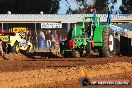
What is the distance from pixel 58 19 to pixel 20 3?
802 inches

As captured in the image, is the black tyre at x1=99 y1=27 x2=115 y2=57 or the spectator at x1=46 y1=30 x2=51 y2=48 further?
the spectator at x1=46 y1=30 x2=51 y2=48

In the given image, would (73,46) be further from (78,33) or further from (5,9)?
(5,9)

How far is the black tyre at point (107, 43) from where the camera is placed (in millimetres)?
21219

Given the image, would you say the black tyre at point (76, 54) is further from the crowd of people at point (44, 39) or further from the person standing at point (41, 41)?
the person standing at point (41, 41)

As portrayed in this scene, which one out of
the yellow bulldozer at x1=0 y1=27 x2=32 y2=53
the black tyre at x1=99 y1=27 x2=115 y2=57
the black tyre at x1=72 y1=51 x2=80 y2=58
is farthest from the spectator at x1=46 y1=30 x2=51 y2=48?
the black tyre at x1=99 y1=27 x2=115 y2=57

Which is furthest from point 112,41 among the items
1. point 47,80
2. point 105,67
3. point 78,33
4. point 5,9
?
point 5,9

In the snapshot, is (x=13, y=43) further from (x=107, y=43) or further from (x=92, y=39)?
(x=107, y=43)

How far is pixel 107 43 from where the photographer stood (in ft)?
70.4

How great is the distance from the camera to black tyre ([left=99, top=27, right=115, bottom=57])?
21219mm

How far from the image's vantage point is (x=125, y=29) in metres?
23.8

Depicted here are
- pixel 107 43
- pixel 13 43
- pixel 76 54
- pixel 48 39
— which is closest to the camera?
pixel 107 43

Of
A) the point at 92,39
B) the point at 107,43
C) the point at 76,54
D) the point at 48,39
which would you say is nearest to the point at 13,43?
the point at 76,54

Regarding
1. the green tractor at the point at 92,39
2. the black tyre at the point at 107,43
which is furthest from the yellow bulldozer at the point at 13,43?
the black tyre at the point at 107,43

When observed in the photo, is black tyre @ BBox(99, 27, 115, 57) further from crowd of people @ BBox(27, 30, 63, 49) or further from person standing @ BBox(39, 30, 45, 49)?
person standing @ BBox(39, 30, 45, 49)
